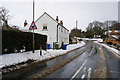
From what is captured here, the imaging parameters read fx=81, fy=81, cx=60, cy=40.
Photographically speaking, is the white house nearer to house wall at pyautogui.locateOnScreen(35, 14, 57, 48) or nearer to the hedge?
house wall at pyautogui.locateOnScreen(35, 14, 57, 48)

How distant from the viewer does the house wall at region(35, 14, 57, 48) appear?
771 inches

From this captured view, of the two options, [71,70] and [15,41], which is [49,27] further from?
[71,70]

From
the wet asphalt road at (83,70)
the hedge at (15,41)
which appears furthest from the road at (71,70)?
the hedge at (15,41)

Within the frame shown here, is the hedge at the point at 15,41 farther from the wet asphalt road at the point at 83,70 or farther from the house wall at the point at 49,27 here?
the house wall at the point at 49,27

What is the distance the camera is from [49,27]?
20.0m

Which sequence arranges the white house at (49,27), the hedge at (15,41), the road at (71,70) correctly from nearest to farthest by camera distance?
1. the road at (71,70)
2. the hedge at (15,41)
3. the white house at (49,27)

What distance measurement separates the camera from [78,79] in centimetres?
428

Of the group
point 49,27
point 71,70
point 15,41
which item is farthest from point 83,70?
point 49,27

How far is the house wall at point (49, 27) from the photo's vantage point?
19.6 m

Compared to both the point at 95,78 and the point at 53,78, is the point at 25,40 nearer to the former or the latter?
the point at 53,78

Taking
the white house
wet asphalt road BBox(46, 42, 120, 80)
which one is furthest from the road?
the white house

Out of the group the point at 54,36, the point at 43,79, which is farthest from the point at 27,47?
the point at 54,36

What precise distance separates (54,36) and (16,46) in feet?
41.1

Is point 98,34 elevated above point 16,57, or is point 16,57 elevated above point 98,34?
point 98,34
